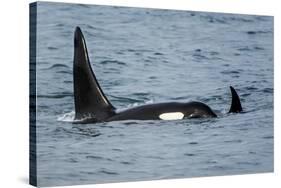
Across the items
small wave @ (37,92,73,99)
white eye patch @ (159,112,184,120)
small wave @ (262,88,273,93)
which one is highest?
small wave @ (37,92,73,99)

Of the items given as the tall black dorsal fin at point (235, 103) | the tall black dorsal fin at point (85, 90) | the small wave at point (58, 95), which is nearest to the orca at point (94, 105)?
the tall black dorsal fin at point (85, 90)

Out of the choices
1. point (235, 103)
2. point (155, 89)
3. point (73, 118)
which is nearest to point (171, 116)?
point (155, 89)

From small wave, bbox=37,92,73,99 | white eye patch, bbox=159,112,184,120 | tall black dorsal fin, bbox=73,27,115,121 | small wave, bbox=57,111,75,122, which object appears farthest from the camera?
white eye patch, bbox=159,112,184,120

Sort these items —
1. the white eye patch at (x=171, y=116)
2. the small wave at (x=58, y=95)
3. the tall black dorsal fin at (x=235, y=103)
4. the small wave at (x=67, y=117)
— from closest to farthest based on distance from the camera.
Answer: the small wave at (x=58, y=95) → the small wave at (x=67, y=117) → the white eye patch at (x=171, y=116) → the tall black dorsal fin at (x=235, y=103)

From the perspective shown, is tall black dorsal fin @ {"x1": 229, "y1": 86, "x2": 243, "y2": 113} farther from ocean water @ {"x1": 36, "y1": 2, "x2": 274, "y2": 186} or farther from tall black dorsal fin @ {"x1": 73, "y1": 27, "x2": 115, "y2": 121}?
tall black dorsal fin @ {"x1": 73, "y1": 27, "x2": 115, "y2": 121}

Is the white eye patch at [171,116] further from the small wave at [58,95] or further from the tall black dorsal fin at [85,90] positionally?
the small wave at [58,95]

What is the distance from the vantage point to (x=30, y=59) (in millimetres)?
8430

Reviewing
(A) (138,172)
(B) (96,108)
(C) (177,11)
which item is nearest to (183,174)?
(A) (138,172)

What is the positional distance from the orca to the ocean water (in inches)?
2.5

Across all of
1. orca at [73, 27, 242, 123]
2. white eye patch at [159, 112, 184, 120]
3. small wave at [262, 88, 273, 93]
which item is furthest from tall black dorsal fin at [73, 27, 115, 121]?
small wave at [262, 88, 273, 93]

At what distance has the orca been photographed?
8.55 m

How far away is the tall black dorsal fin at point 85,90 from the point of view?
28.0ft

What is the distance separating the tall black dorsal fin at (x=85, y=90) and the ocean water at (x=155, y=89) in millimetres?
68

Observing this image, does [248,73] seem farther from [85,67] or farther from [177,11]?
[85,67]
